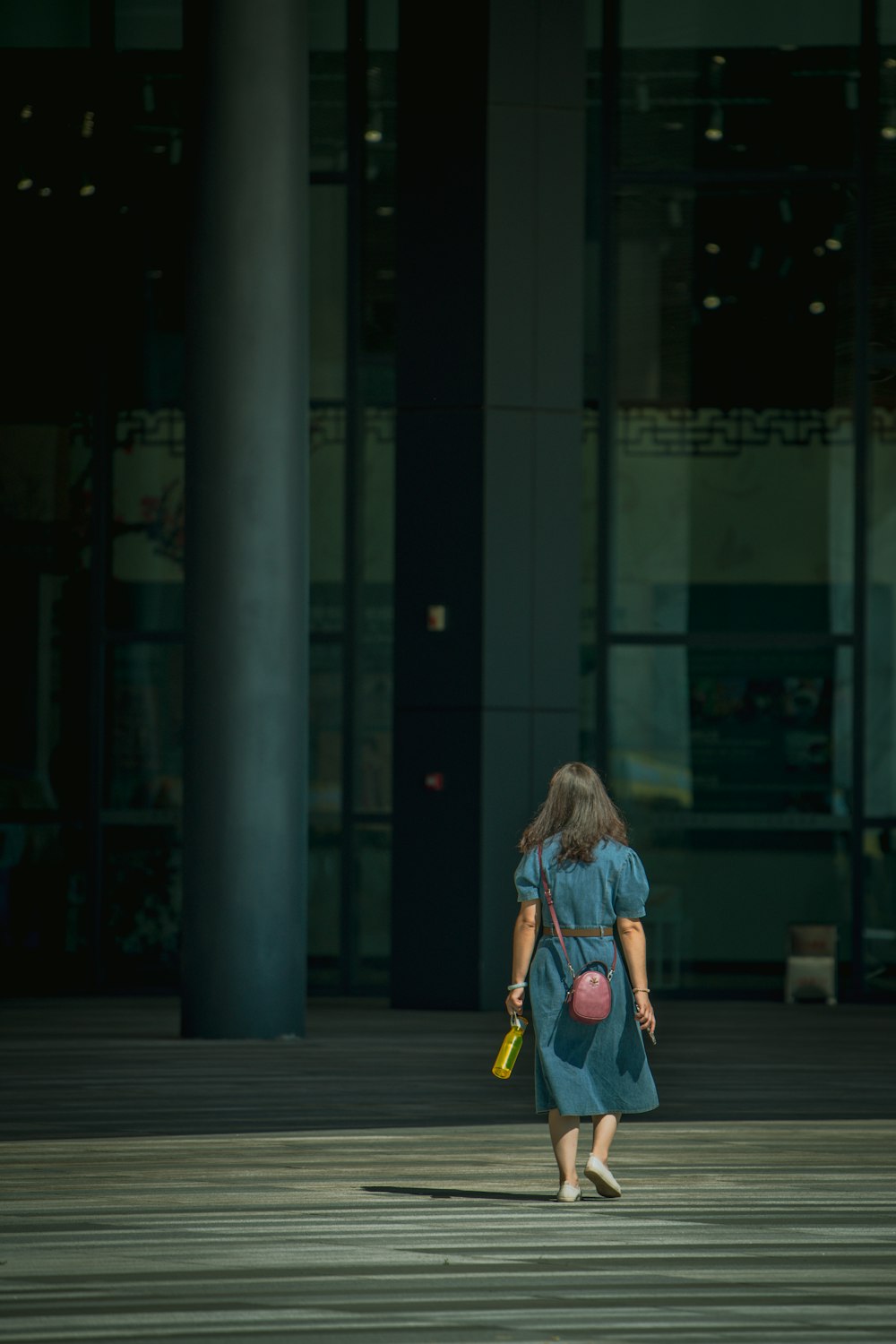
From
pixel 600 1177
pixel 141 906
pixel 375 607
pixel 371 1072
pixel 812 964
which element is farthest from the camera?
pixel 141 906

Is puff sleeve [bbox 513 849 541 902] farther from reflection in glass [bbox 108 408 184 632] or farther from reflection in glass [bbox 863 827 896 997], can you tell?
reflection in glass [bbox 108 408 184 632]

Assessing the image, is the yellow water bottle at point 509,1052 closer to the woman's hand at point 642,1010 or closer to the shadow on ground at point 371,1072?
the woman's hand at point 642,1010

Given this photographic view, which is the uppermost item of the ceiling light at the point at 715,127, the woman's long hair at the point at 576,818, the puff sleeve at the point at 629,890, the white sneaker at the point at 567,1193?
the ceiling light at the point at 715,127

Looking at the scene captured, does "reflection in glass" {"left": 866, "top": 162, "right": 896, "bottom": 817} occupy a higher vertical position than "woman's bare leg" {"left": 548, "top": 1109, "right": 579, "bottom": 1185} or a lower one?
higher

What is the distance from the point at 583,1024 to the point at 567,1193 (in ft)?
1.95

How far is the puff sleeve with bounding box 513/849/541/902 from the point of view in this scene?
8.76m

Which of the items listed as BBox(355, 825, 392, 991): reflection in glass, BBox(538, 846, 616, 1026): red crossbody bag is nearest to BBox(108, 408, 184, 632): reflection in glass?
BBox(355, 825, 392, 991): reflection in glass

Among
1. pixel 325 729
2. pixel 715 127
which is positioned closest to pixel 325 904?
pixel 325 729

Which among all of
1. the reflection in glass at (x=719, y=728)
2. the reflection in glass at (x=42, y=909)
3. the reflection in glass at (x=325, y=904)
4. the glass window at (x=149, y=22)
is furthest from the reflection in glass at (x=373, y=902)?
the glass window at (x=149, y=22)

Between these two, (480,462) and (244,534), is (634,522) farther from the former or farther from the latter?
(244,534)

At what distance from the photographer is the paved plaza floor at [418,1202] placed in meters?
6.60

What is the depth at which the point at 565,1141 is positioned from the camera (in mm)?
8688

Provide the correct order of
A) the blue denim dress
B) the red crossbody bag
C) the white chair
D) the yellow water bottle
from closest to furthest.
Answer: the yellow water bottle < the red crossbody bag < the blue denim dress < the white chair

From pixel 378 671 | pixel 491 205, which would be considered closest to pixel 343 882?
pixel 378 671
